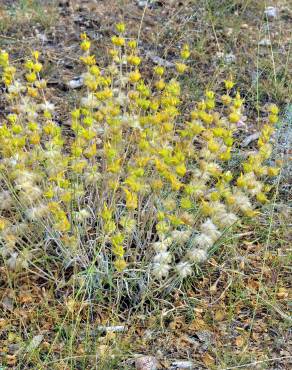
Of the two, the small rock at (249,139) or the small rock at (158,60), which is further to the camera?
the small rock at (158,60)

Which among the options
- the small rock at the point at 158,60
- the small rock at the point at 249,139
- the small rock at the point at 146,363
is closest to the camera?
the small rock at the point at 146,363

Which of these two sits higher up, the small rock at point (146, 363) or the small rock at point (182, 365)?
the small rock at point (146, 363)

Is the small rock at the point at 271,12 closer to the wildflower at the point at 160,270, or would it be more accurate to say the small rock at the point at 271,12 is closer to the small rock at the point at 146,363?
the wildflower at the point at 160,270

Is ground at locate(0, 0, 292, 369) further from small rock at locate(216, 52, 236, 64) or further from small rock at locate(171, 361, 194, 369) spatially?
small rock at locate(216, 52, 236, 64)

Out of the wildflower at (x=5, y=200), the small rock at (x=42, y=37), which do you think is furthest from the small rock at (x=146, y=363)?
the small rock at (x=42, y=37)

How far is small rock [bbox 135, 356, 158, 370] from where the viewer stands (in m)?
2.23

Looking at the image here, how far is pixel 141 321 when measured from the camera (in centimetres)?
243

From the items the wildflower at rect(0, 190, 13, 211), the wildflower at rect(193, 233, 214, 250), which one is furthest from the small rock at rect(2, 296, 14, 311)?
the wildflower at rect(193, 233, 214, 250)

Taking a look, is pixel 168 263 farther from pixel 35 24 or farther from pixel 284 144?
pixel 35 24

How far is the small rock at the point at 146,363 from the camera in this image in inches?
87.7

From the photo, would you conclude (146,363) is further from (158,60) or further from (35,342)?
(158,60)

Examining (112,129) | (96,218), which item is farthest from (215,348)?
(112,129)

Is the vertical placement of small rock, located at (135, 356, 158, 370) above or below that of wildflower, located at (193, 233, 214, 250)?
below

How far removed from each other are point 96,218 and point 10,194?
0.41 m
